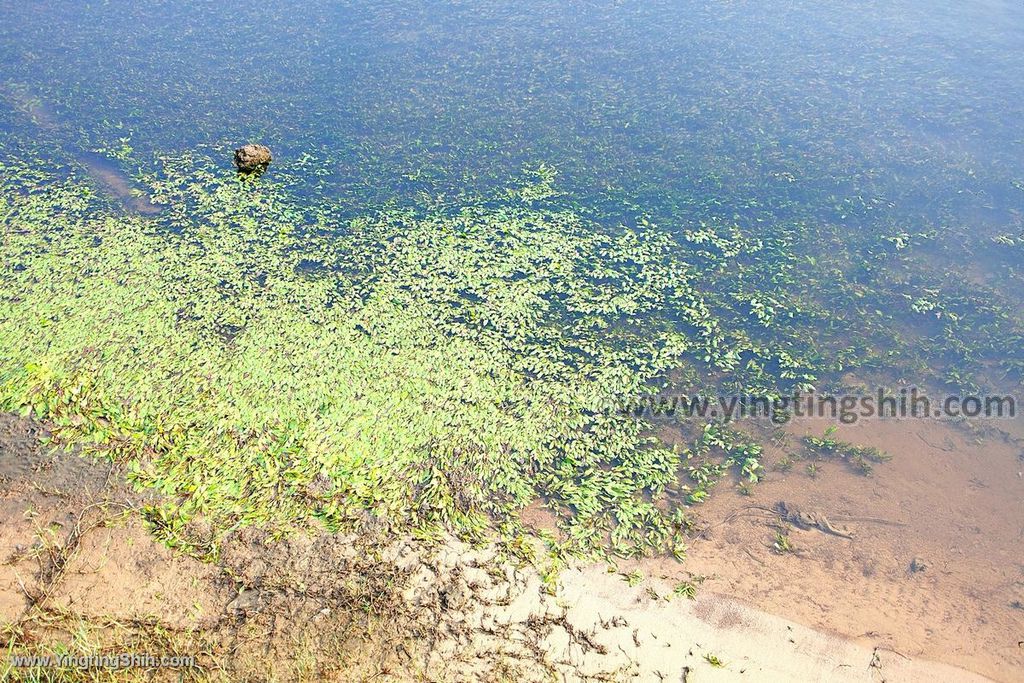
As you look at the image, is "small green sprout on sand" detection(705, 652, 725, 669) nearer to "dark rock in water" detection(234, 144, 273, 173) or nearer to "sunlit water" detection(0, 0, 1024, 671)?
"sunlit water" detection(0, 0, 1024, 671)

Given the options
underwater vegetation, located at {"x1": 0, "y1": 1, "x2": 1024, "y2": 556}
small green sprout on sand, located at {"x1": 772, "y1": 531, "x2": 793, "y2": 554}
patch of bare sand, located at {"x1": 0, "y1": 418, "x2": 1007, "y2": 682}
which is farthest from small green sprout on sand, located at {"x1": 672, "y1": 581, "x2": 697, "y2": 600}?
small green sprout on sand, located at {"x1": 772, "y1": 531, "x2": 793, "y2": 554}

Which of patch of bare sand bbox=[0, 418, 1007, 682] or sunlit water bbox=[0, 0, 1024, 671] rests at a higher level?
sunlit water bbox=[0, 0, 1024, 671]

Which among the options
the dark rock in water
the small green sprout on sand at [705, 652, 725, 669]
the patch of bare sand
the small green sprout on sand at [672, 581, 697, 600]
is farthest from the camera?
the dark rock in water

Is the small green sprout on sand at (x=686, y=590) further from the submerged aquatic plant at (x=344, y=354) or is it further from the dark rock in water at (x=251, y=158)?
the dark rock in water at (x=251, y=158)

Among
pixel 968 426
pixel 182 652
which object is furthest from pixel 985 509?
pixel 182 652

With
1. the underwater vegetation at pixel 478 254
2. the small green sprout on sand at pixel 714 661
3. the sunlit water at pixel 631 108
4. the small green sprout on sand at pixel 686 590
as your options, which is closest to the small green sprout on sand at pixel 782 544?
the underwater vegetation at pixel 478 254

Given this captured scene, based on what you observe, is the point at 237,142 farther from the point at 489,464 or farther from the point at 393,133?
the point at 489,464
